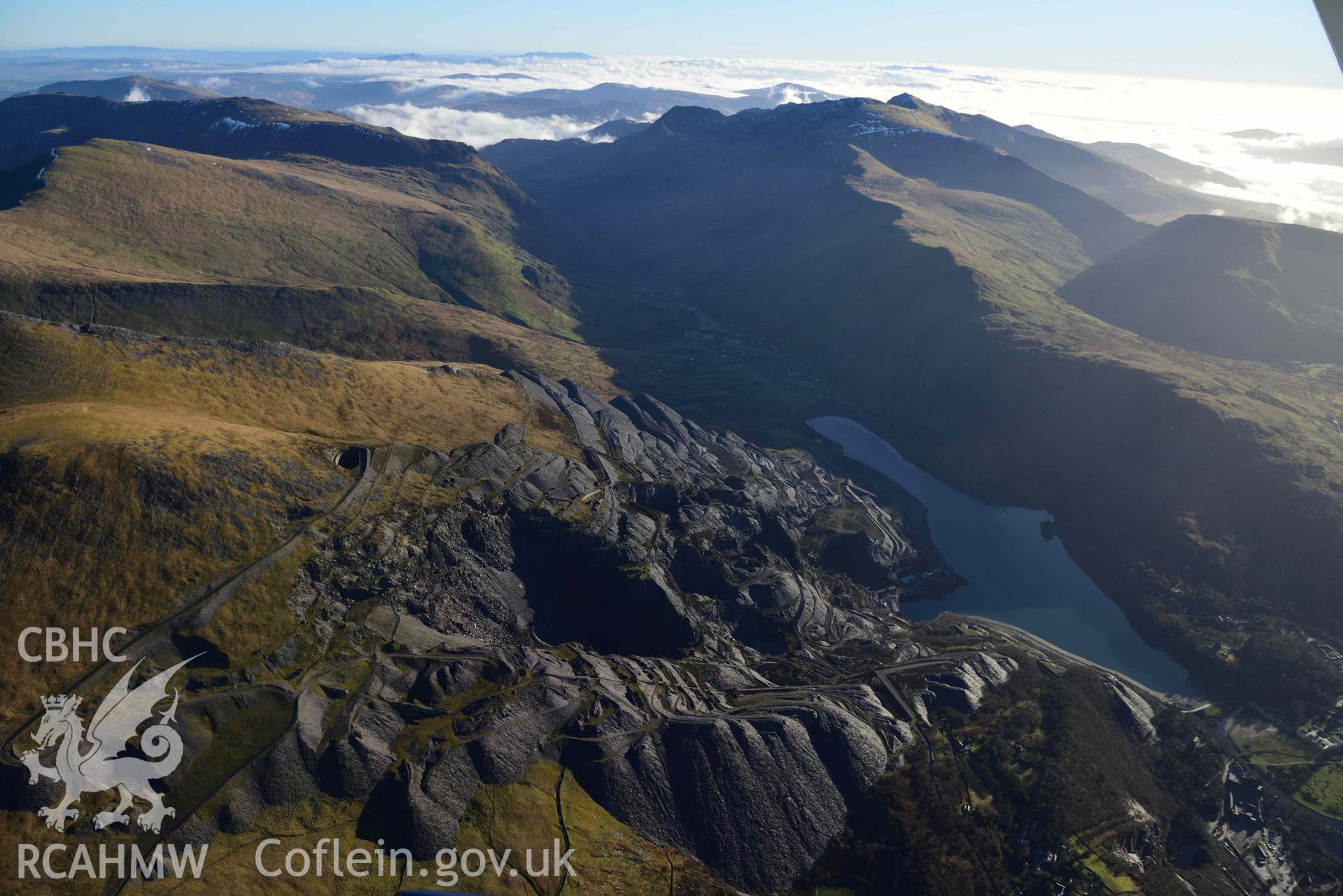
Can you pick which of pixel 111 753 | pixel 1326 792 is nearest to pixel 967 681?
pixel 1326 792

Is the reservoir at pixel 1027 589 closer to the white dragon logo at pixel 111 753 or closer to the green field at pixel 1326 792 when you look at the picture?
the green field at pixel 1326 792

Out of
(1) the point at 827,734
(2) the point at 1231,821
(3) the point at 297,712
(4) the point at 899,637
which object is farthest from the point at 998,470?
(3) the point at 297,712

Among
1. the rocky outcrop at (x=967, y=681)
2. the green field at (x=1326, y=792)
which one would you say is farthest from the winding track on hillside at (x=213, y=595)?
the green field at (x=1326, y=792)

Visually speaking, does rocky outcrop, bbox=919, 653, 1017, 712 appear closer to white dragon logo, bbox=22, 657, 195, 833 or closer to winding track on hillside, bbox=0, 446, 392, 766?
winding track on hillside, bbox=0, 446, 392, 766

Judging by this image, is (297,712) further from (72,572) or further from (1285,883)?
(1285,883)

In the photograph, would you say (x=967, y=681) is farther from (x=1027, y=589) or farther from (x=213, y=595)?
(x=213, y=595)

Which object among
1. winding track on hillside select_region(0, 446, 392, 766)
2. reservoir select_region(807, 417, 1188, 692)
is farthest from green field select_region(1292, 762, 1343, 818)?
winding track on hillside select_region(0, 446, 392, 766)
